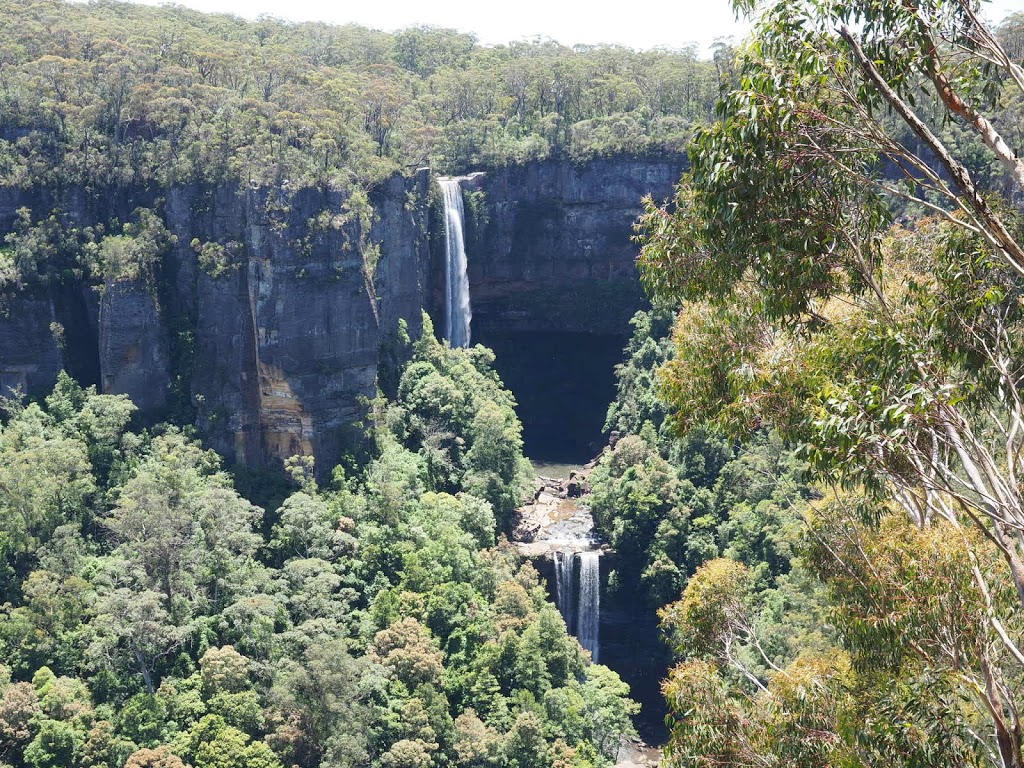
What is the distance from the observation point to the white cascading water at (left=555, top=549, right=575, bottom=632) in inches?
1121

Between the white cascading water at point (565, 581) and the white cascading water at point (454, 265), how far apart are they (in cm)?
943

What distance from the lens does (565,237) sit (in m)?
37.8

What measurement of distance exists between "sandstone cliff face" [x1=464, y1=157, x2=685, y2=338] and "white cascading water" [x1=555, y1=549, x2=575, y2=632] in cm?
1157

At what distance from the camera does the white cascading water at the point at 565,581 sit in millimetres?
28484

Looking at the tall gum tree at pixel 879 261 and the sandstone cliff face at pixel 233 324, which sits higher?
the tall gum tree at pixel 879 261

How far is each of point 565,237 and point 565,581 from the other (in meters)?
13.2

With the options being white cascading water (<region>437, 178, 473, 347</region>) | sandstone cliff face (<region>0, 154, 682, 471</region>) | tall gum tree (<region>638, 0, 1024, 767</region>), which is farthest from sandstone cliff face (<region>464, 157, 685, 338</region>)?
tall gum tree (<region>638, 0, 1024, 767</region>)

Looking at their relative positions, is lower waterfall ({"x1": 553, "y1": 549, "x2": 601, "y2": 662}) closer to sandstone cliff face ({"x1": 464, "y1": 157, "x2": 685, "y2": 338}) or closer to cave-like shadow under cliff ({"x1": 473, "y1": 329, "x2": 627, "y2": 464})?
Result: cave-like shadow under cliff ({"x1": 473, "y1": 329, "x2": 627, "y2": 464})

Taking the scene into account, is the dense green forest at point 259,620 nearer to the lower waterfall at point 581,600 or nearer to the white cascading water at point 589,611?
the lower waterfall at point 581,600

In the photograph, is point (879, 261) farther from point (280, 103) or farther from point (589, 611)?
point (280, 103)

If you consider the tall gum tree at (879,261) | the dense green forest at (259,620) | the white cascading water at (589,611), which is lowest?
the white cascading water at (589,611)

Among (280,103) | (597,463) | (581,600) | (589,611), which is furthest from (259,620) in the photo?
(280,103)

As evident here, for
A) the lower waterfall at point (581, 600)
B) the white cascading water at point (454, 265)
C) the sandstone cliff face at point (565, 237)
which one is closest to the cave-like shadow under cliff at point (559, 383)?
the sandstone cliff face at point (565, 237)

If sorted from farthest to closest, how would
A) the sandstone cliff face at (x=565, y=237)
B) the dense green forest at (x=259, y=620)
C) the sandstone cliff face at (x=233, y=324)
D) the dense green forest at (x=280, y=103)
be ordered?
the sandstone cliff face at (x=565, y=237)
the dense green forest at (x=280, y=103)
the sandstone cliff face at (x=233, y=324)
the dense green forest at (x=259, y=620)
